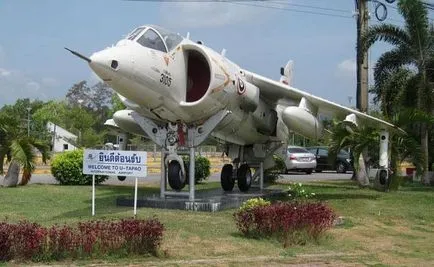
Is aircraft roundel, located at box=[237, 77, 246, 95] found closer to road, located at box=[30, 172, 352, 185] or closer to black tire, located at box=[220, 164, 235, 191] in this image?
black tire, located at box=[220, 164, 235, 191]

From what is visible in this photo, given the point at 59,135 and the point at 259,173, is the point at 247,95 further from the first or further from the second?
the point at 59,135

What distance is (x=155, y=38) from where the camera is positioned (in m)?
13.9

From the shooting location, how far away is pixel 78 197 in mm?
17156

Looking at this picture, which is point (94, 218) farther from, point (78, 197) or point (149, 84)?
point (78, 197)

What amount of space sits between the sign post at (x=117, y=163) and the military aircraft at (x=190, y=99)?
155 cm

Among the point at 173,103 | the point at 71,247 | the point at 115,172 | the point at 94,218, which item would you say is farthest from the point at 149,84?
the point at 71,247

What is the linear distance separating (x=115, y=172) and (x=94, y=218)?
1.01m

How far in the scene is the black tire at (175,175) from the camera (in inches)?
581

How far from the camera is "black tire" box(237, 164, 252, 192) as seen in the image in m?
19.5

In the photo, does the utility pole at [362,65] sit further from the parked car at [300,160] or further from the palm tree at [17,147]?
the palm tree at [17,147]

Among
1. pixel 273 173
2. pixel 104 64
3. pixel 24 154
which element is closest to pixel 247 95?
pixel 104 64

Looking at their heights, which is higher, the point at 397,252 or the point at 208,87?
the point at 208,87

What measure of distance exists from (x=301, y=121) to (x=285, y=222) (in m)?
6.23

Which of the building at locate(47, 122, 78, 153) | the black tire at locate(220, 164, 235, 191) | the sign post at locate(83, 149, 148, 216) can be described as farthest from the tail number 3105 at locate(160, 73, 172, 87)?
the building at locate(47, 122, 78, 153)
